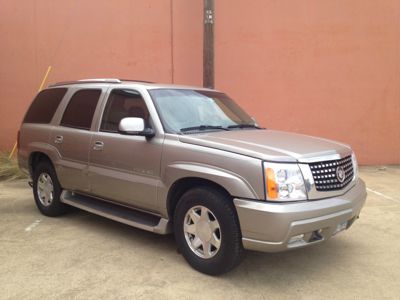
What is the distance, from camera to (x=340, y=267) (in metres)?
4.64

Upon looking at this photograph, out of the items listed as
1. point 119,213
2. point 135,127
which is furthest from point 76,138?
point 135,127

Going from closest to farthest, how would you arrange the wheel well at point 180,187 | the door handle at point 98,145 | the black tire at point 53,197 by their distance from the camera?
the wheel well at point 180,187 < the door handle at point 98,145 < the black tire at point 53,197

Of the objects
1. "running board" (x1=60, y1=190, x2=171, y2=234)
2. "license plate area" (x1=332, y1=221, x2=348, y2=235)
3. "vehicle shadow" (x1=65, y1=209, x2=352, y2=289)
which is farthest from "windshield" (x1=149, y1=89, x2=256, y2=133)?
"license plate area" (x1=332, y1=221, x2=348, y2=235)

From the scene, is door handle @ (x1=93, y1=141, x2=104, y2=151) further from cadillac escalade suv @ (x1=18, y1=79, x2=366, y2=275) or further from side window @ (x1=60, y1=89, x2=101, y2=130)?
side window @ (x1=60, y1=89, x2=101, y2=130)

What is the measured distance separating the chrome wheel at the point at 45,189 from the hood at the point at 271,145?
266cm

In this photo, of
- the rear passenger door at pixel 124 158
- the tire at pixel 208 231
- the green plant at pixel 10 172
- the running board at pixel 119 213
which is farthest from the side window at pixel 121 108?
the green plant at pixel 10 172

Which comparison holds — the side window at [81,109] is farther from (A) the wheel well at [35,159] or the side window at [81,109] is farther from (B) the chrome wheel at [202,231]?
(B) the chrome wheel at [202,231]

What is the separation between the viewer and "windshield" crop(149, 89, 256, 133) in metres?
4.90

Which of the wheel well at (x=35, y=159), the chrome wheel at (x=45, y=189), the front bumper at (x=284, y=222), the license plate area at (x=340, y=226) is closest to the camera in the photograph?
the front bumper at (x=284, y=222)

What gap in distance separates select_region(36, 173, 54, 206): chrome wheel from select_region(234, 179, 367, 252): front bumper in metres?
3.35

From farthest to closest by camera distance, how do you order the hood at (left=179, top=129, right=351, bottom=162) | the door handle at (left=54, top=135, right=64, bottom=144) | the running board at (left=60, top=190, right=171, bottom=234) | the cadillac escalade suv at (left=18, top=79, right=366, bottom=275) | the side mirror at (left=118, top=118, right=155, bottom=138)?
the door handle at (left=54, top=135, right=64, bottom=144), the running board at (left=60, top=190, right=171, bottom=234), the side mirror at (left=118, top=118, right=155, bottom=138), the hood at (left=179, top=129, right=351, bottom=162), the cadillac escalade suv at (left=18, top=79, right=366, bottom=275)

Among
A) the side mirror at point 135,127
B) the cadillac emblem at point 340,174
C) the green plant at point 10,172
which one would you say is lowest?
the green plant at point 10,172

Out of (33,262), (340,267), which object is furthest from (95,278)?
(340,267)

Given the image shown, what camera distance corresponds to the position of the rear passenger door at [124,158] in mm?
→ 4789
